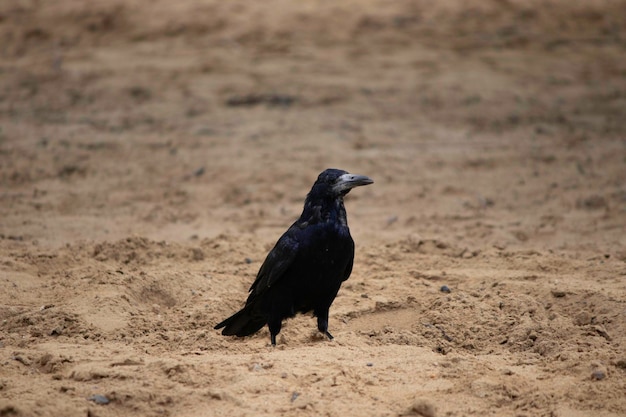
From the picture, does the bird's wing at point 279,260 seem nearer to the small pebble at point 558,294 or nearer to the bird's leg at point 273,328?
the bird's leg at point 273,328

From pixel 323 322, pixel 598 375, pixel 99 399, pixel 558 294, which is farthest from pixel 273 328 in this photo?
pixel 598 375

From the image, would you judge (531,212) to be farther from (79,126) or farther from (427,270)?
(79,126)

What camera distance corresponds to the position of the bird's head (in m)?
5.61

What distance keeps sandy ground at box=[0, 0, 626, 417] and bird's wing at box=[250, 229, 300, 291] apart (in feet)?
1.54

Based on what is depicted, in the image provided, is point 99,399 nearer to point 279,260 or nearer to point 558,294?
point 279,260

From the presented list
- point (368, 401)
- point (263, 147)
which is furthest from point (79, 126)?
point (368, 401)

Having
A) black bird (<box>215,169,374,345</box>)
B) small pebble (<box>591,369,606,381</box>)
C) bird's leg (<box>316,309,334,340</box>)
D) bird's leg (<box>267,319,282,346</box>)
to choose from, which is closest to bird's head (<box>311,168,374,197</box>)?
black bird (<box>215,169,374,345</box>)

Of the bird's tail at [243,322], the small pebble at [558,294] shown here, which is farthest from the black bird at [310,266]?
the small pebble at [558,294]

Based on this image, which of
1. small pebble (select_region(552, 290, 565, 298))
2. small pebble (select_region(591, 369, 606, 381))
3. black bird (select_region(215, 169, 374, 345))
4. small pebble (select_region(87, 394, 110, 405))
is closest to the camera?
small pebble (select_region(87, 394, 110, 405))

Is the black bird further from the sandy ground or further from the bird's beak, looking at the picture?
the sandy ground

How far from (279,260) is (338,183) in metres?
0.67

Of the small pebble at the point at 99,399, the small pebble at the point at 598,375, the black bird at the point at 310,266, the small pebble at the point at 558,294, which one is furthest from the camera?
the small pebble at the point at 558,294

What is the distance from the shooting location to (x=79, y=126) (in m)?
10.5

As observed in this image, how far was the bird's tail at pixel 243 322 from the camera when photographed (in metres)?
5.63
